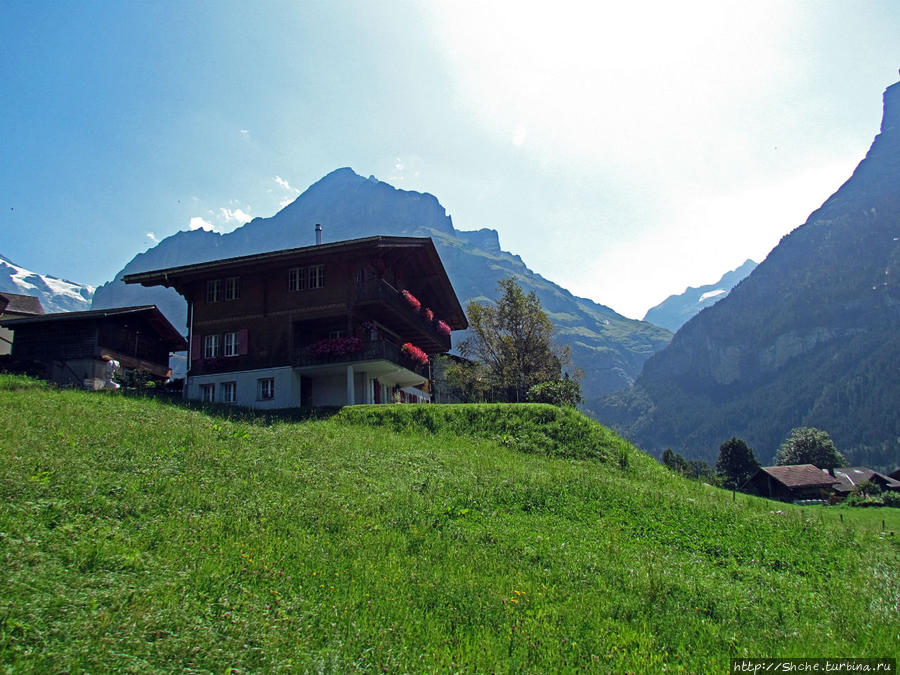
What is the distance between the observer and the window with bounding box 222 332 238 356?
3239 cm

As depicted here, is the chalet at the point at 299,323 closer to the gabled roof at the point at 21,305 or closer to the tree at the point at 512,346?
the tree at the point at 512,346

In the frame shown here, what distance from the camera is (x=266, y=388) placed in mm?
31078

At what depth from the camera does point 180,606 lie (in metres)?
6.58

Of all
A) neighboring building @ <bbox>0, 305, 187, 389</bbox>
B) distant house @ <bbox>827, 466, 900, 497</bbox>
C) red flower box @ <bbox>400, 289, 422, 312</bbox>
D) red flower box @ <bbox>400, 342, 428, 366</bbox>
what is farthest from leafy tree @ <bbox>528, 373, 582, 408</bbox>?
distant house @ <bbox>827, 466, 900, 497</bbox>

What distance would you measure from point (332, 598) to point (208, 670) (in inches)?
79.6

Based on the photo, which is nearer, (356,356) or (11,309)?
(356,356)

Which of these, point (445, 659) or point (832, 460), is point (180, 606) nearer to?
point (445, 659)

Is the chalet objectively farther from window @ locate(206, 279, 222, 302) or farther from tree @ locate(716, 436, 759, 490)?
tree @ locate(716, 436, 759, 490)

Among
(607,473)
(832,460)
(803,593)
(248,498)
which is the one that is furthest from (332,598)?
(832,460)

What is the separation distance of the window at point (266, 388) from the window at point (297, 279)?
5192mm

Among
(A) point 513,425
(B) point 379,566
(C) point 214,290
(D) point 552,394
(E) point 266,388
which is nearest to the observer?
(B) point 379,566

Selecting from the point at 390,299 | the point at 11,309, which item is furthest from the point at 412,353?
the point at 11,309

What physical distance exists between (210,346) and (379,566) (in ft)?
90.2

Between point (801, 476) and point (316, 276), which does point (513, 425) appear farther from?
point (801, 476)
